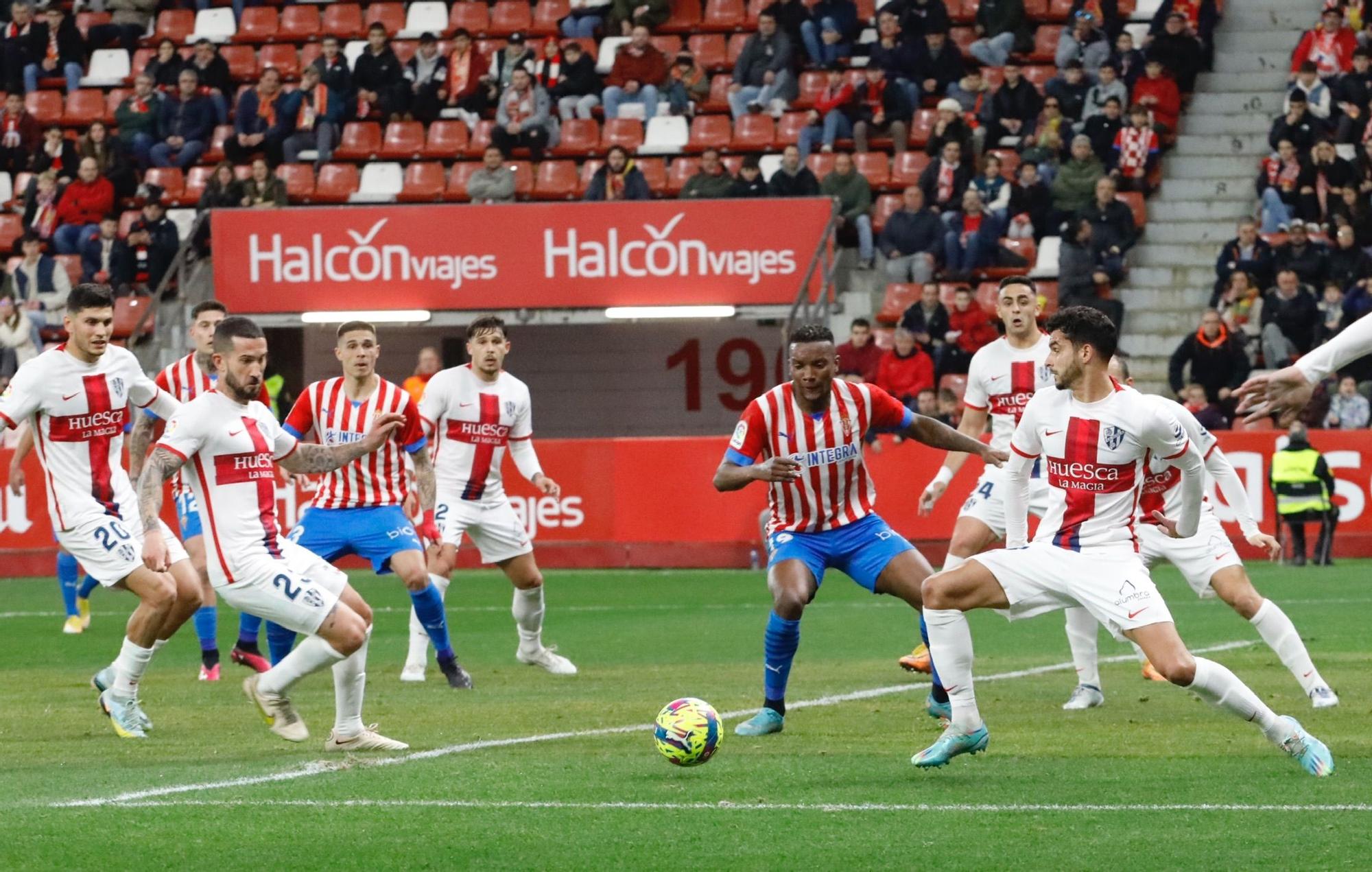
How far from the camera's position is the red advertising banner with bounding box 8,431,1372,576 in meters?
21.5

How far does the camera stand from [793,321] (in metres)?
23.6

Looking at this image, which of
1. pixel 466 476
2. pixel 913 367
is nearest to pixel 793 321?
pixel 913 367

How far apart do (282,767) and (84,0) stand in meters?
25.1

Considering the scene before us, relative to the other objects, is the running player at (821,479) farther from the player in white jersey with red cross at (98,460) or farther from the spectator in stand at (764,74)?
the spectator in stand at (764,74)

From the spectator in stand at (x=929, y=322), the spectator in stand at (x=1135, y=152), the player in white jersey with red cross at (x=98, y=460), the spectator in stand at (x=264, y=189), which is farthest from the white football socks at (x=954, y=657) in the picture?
the spectator in stand at (x=264, y=189)

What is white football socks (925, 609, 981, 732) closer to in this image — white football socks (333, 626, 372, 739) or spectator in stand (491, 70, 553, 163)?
white football socks (333, 626, 372, 739)

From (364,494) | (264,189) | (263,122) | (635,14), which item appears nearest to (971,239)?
(635,14)

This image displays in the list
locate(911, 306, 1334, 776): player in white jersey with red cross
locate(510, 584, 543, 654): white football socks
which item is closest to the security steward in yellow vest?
locate(510, 584, 543, 654): white football socks

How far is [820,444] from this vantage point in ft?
33.8

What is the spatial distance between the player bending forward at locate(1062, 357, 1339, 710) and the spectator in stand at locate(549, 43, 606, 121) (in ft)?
58.9

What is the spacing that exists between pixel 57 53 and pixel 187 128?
3.56 metres

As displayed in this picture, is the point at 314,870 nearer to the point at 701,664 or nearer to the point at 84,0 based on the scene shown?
the point at 701,664

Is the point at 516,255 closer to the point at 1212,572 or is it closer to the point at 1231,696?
the point at 1212,572

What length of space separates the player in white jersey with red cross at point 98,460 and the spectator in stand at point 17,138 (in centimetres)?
1922
